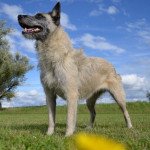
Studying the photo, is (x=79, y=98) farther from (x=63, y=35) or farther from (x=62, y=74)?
(x=63, y=35)

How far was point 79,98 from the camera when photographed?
10016 mm

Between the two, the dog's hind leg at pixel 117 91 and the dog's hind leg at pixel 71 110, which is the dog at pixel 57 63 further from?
the dog's hind leg at pixel 117 91

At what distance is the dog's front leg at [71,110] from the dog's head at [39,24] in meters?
1.61

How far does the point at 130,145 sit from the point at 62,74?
3.37 meters

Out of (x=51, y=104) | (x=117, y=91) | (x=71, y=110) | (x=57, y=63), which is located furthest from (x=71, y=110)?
(x=117, y=91)

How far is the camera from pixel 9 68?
2288 inches

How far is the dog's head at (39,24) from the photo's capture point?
9.46m

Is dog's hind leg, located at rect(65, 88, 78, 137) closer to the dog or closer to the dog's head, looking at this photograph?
the dog

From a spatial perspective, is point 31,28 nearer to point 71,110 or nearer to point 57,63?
point 57,63

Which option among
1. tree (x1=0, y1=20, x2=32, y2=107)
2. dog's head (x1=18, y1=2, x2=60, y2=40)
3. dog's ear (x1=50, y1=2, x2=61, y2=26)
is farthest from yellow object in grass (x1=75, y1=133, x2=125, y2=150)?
tree (x1=0, y1=20, x2=32, y2=107)

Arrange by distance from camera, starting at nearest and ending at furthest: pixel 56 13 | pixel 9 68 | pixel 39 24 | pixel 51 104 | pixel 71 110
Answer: pixel 71 110
pixel 56 13
pixel 39 24
pixel 51 104
pixel 9 68

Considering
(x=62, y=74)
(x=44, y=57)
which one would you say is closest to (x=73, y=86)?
(x=62, y=74)

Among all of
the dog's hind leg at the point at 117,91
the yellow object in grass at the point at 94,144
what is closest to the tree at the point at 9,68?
the dog's hind leg at the point at 117,91

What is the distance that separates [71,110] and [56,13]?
7.92 feet
